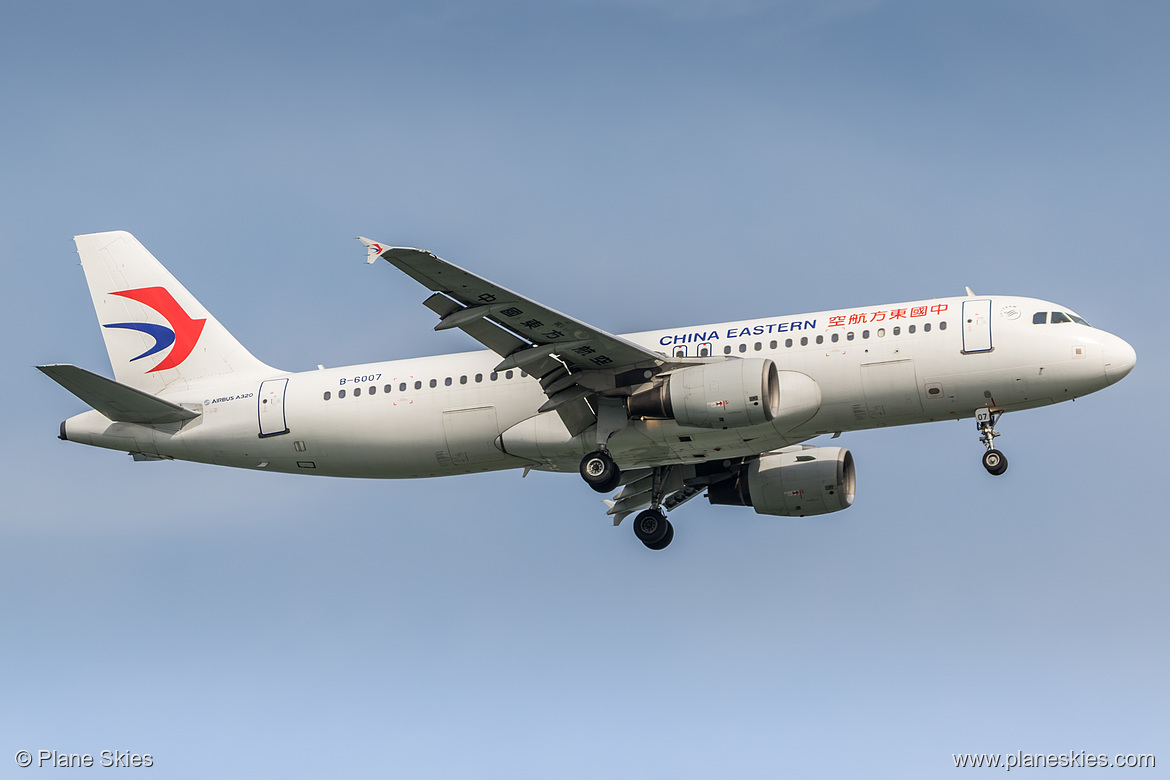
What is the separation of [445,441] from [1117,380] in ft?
58.4

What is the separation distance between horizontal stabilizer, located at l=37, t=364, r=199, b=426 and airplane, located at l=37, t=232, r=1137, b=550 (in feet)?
0.24

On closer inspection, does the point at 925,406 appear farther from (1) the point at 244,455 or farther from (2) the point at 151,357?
(2) the point at 151,357

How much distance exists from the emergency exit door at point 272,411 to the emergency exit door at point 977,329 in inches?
747

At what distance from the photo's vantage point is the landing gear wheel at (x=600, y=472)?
112ft

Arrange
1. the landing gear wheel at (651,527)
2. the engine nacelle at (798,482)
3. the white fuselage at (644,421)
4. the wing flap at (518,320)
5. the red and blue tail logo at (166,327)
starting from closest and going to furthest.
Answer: the wing flap at (518,320), the white fuselage at (644,421), the engine nacelle at (798,482), the landing gear wheel at (651,527), the red and blue tail logo at (166,327)

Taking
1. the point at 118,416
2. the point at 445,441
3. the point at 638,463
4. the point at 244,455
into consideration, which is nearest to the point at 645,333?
the point at 638,463

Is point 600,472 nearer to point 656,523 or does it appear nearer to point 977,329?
point 656,523

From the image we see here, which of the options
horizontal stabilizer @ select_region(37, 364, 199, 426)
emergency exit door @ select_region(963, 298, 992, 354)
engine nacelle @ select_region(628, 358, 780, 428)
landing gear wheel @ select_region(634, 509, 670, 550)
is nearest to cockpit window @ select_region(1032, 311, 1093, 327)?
emergency exit door @ select_region(963, 298, 992, 354)

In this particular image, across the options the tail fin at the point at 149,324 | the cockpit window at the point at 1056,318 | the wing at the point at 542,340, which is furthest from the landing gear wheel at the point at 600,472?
the cockpit window at the point at 1056,318

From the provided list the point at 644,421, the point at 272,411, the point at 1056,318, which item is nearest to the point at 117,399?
the point at 272,411

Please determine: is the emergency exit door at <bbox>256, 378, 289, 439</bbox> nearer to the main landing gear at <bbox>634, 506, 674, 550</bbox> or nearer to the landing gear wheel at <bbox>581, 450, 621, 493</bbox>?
the landing gear wheel at <bbox>581, 450, 621, 493</bbox>

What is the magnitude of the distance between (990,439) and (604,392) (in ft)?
33.3

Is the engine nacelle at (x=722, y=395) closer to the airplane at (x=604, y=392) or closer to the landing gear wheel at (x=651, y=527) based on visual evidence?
the airplane at (x=604, y=392)

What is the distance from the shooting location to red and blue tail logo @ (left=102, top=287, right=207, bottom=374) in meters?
39.4
